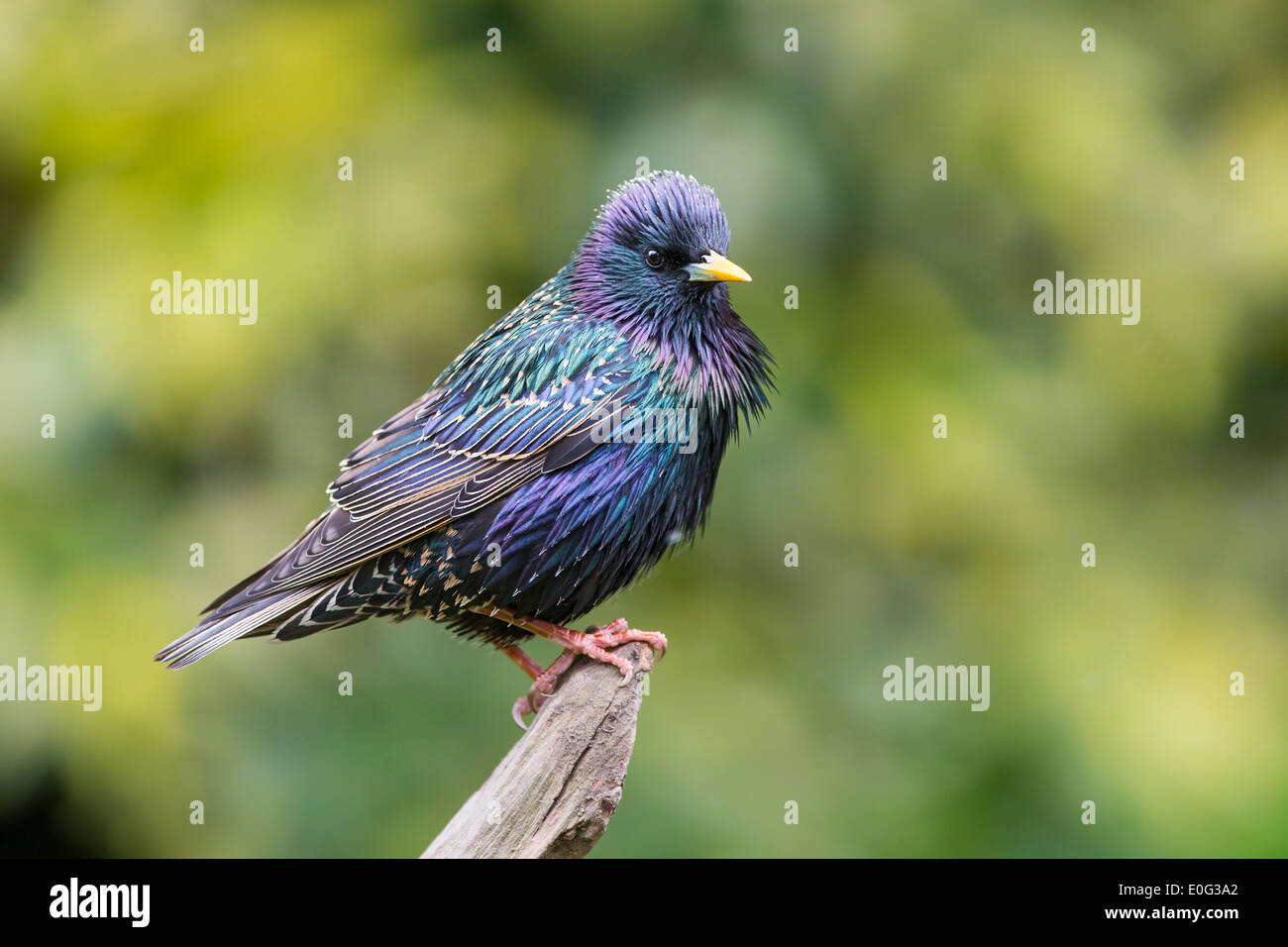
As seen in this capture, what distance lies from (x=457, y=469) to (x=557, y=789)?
107 cm

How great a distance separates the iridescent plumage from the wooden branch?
0.49 m

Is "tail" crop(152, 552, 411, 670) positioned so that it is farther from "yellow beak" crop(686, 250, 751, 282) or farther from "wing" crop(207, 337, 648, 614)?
"yellow beak" crop(686, 250, 751, 282)

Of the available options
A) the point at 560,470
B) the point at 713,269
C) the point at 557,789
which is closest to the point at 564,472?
the point at 560,470

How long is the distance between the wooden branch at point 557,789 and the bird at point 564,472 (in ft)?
0.87

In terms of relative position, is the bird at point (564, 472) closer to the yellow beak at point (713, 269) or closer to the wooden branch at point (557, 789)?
the yellow beak at point (713, 269)

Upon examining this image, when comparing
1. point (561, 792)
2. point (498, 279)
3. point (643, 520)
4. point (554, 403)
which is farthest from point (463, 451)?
point (498, 279)

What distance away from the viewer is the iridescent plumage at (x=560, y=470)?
4008 mm

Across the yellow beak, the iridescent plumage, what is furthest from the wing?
the yellow beak

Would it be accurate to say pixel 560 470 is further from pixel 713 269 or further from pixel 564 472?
pixel 713 269

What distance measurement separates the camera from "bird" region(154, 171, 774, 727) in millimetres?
4000

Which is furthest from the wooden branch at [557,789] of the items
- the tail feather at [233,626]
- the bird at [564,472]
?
the tail feather at [233,626]

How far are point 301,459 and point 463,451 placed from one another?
1651 millimetres

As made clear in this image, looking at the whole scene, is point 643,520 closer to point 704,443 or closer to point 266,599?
point 704,443

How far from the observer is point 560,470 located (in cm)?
406
